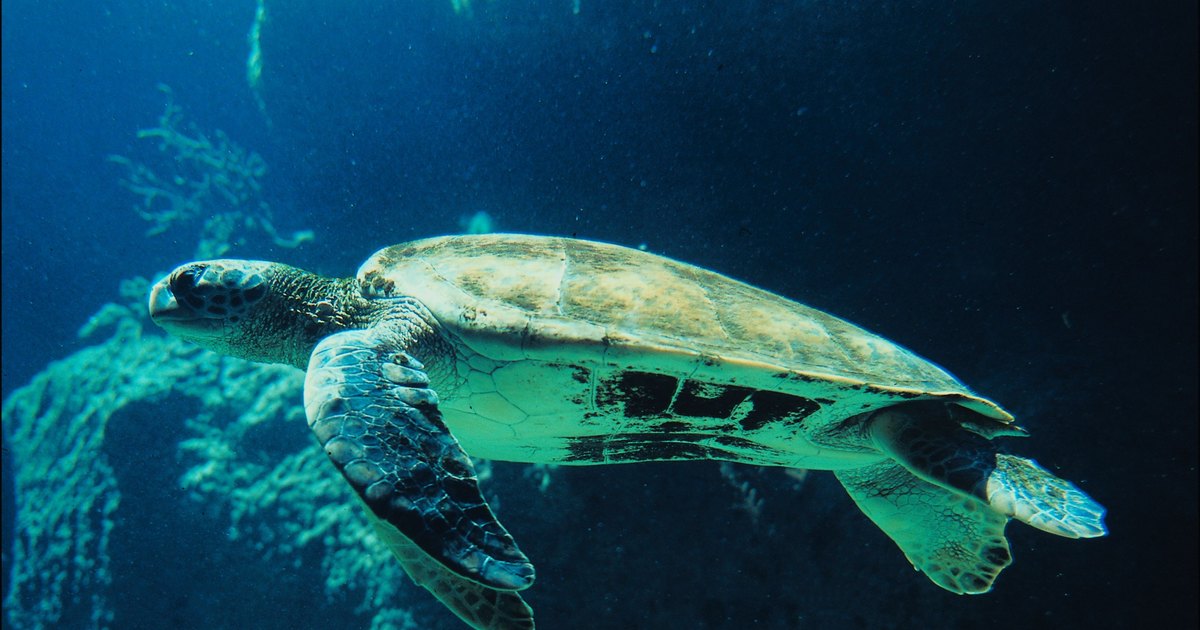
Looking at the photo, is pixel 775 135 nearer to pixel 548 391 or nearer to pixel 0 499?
pixel 548 391

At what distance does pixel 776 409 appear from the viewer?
8.98 ft

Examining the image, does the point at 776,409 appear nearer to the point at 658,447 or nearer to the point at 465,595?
the point at 658,447

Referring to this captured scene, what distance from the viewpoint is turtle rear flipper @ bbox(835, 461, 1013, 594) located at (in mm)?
3508

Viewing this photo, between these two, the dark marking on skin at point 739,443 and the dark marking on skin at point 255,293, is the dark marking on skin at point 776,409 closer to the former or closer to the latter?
the dark marking on skin at point 739,443

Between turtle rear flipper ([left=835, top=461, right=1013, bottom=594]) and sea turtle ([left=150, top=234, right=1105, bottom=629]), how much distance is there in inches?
0.6

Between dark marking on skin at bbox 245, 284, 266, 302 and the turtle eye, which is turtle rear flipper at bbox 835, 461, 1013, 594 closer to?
dark marking on skin at bbox 245, 284, 266, 302

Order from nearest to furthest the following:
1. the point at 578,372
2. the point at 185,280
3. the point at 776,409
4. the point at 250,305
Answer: the point at 578,372, the point at 776,409, the point at 185,280, the point at 250,305

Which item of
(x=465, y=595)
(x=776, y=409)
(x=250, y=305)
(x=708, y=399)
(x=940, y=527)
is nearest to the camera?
(x=465, y=595)

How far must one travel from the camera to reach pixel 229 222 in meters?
11.5

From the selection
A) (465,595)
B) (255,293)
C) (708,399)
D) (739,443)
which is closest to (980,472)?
(739,443)

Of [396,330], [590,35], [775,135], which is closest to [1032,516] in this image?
[396,330]

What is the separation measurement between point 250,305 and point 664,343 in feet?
8.48

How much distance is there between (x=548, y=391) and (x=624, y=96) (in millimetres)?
6962

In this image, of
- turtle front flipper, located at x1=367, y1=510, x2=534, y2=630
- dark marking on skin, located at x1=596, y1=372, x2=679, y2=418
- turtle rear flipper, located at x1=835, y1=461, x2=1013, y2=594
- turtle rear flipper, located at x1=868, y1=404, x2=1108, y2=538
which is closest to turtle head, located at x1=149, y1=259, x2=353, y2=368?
turtle front flipper, located at x1=367, y1=510, x2=534, y2=630
